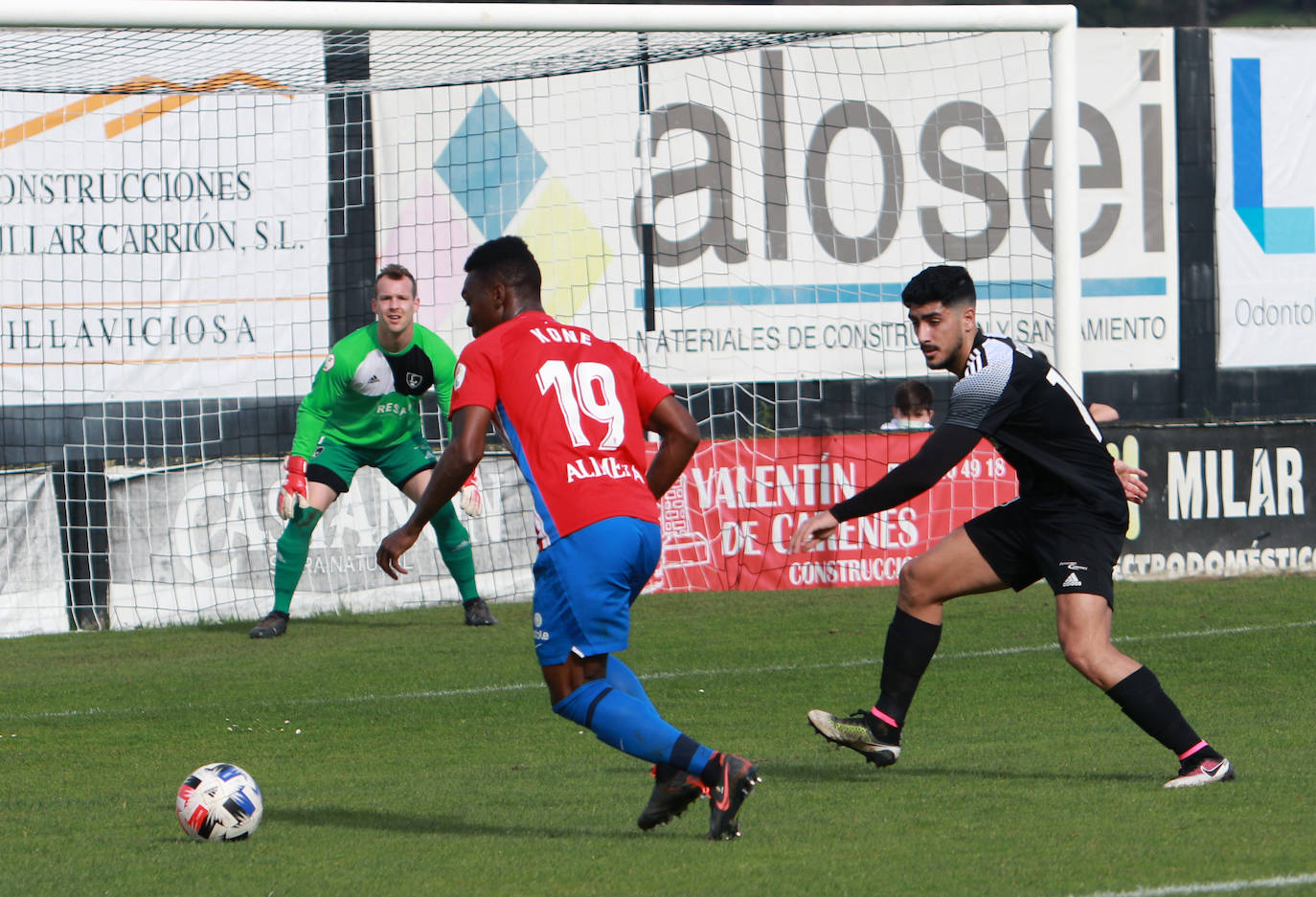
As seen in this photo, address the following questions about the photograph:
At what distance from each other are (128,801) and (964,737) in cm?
326

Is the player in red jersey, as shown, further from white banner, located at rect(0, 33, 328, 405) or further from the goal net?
white banner, located at rect(0, 33, 328, 405)

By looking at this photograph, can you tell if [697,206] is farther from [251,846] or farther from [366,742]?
[251,846]

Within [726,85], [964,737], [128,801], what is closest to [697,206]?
[726,85]

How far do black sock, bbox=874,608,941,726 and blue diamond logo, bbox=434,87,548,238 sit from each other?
1010 centimetres

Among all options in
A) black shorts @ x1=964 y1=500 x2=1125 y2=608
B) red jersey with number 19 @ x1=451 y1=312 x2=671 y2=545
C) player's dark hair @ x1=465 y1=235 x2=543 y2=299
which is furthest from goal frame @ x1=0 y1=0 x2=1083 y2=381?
red jersey with number 19 @ x1=451 y1=312 x2=671 y2=545

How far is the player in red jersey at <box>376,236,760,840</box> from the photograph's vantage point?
519 centimetres

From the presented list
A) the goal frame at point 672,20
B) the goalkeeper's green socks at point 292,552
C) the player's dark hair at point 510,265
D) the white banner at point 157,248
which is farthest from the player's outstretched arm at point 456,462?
the white banner at point 157,248

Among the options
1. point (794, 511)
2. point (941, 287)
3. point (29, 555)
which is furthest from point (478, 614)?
point (941, 287)

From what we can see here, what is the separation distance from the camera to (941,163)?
17.2 m

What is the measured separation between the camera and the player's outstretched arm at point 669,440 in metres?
5.60

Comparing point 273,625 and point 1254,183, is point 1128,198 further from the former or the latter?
point 273,625

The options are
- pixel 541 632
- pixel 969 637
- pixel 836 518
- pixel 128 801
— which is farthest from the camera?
pixel 969 637

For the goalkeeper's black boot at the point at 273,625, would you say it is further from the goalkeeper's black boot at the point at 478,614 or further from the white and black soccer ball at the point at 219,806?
the white and black soccer ball at the point at 219,806

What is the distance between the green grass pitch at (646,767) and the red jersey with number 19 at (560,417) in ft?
3.34
